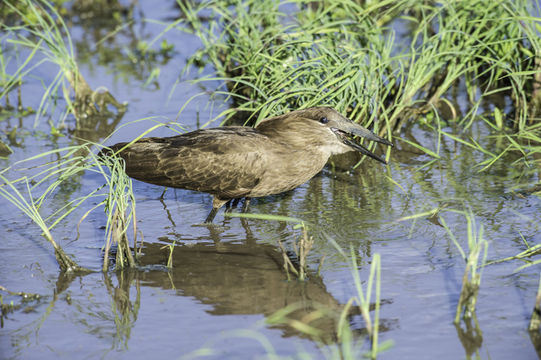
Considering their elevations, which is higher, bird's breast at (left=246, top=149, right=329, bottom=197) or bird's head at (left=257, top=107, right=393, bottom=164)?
bird's head at (left=257, top=107, right=393, bottom=164)

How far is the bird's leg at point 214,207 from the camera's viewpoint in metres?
5.73

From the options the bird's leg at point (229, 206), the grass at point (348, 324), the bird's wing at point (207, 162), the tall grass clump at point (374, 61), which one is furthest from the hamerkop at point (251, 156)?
the grass at point (348, 324)

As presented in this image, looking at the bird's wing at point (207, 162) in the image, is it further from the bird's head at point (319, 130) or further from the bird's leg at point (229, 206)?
Result: the bird's leg at point (229, 206)

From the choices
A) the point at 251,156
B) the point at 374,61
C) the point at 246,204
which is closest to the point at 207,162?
the point at 251,156

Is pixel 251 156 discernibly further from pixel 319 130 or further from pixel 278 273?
pixel 278 273

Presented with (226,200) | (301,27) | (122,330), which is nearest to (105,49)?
(301,27)

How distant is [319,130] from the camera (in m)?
5.62

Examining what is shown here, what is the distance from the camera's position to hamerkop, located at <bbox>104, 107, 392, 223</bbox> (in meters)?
5.55

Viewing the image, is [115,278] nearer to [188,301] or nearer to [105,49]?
[188,301]

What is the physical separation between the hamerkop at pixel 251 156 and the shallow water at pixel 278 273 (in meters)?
0.32

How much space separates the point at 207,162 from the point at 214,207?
14.7 inches

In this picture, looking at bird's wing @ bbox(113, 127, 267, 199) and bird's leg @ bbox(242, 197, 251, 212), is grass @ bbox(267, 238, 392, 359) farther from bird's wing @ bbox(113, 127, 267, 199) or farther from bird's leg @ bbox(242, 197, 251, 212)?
bird's leg @ bbox(242, 197, 251, 212)

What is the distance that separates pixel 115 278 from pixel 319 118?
187cm

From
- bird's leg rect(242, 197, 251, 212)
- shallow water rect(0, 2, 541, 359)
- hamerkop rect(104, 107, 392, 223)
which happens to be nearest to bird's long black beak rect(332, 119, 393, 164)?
hamerkop rect(104, 107, 392, 223)
